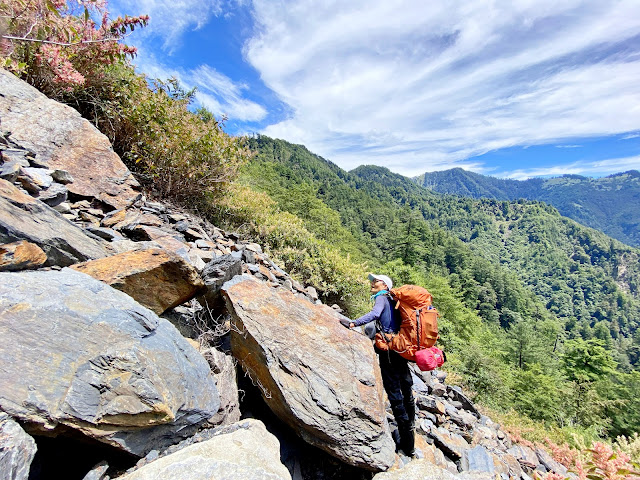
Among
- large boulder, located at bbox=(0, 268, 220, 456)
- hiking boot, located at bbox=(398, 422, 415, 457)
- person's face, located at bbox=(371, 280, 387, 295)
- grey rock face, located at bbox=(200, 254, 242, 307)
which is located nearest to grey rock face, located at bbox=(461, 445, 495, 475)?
hiking boot, located at bbox=(398, 422, 415, 457)

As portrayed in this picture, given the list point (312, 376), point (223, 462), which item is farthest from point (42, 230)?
point (312, 376)

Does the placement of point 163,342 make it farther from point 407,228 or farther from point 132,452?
point 407,228

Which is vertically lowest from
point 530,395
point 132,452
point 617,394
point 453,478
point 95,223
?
point 617,394

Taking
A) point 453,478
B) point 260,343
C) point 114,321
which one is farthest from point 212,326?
point 453,478

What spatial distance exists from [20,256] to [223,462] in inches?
106

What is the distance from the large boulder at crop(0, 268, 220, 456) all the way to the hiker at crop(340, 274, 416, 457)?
2591mm

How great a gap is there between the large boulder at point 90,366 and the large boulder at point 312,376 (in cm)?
88

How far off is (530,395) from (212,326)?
24926 mm

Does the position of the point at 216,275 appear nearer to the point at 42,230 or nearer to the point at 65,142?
the point at 42,230

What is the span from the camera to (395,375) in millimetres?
4504

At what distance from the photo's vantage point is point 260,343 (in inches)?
146

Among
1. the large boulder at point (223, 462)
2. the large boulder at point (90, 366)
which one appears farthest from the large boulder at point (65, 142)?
the large boulder at point (223, 462)

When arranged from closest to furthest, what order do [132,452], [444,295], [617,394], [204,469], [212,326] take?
[204,469]
[132,452]
[212,326]
[617,394]
[444,295]

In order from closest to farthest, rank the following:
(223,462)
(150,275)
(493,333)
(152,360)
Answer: (223,462), (152,360), (150,275), (493,333)
